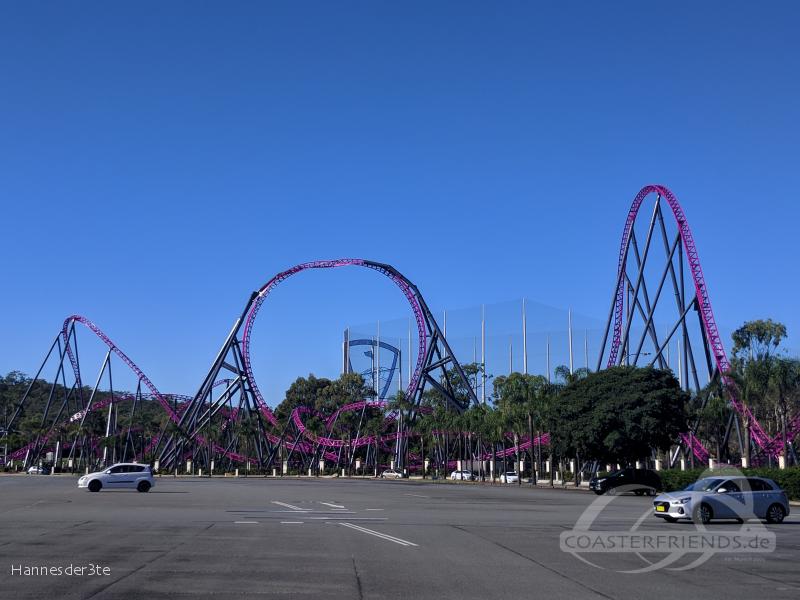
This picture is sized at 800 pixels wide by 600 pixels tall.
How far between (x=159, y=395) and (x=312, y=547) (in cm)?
7931

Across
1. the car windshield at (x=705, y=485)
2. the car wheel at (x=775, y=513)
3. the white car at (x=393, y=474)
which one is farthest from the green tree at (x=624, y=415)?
the white car at (x=393, y=474)

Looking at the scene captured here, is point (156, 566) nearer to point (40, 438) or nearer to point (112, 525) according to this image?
point (112, 525)

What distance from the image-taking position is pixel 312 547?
1477 centimetres

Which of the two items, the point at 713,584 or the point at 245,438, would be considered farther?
the point at 245,438

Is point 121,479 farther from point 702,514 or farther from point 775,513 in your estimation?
point 775,513

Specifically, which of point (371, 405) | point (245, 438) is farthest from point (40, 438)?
point (371, 405)

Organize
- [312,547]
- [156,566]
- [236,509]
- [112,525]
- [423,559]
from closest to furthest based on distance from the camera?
1. [156,566]
2. [423,559]
3. [312,547]
4. [112,525]
5. [236,509]

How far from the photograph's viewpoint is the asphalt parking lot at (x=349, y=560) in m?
10.1

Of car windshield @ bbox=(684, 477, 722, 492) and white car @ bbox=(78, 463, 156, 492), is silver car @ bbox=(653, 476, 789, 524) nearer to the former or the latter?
car windshield @ bbox=(684, 477, 722, 492)

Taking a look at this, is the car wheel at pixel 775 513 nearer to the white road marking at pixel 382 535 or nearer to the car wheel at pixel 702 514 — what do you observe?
the car wheel at pixel 702 514

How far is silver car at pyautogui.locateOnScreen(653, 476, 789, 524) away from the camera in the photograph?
2033cm

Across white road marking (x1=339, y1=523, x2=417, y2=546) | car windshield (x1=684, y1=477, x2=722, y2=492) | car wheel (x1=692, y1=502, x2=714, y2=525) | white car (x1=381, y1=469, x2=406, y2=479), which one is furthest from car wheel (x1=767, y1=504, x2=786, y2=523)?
white car (x1=381, y1=469, x2=406, y2=479)

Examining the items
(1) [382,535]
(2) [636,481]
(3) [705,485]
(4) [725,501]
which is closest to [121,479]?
(2) [636,481]

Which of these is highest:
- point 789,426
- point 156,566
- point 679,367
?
point 679,367
